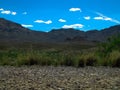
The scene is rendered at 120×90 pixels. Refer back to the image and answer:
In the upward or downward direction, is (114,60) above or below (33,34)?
below

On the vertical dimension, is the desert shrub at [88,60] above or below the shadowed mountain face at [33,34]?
below

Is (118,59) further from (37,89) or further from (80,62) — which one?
(37,89)

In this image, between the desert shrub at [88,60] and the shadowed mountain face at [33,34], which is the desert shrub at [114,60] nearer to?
the desert shrub at [88,60]

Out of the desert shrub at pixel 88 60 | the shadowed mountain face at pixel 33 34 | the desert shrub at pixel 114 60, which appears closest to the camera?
the desert shrub at pixel 114 60

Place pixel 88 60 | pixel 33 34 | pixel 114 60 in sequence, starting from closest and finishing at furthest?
1. pixel 114 60
2. pixel 88 60
3. pixel 33 34

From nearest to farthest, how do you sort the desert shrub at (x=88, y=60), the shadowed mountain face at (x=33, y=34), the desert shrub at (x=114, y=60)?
the desert shrub at (x=114, y=60)
the desert shrub at (x=88, y=60)
the shadowed mountain face at (x=33, y=34)

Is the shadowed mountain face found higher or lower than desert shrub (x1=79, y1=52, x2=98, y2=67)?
higher

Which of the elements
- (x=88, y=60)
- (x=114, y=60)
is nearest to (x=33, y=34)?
(x=88, y=60)

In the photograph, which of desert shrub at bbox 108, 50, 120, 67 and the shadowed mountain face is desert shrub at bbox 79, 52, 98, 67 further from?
the shadowed mountain face

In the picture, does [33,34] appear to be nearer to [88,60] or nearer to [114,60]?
[88,60]

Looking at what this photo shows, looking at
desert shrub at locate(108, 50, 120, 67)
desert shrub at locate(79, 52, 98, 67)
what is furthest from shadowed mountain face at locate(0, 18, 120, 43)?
desert shrub at locate(108, 50, 120, 67)

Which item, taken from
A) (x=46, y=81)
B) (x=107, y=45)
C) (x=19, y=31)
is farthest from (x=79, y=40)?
(x=46, y=81)

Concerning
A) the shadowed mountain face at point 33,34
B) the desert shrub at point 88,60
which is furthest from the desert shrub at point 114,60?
A: the shadowed mountain face at point 33,34

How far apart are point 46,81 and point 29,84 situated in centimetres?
89
